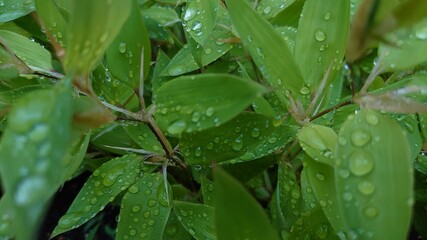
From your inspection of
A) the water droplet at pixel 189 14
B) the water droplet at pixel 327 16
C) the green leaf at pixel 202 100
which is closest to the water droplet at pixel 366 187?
the green leaf at pixel 202 100

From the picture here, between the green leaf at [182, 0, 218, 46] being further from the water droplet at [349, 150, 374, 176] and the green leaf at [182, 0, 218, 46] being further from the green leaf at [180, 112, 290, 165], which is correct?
→ the water droplet at [349, 150, 374, 176]

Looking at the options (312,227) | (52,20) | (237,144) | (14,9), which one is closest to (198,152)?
(237,144)

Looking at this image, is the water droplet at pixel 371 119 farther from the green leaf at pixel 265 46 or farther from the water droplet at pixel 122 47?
the water droplet at pixel 122 47

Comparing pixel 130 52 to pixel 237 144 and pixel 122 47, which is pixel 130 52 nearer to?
pixel 122 47

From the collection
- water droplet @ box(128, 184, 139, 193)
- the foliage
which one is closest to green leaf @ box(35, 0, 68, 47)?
the foliage

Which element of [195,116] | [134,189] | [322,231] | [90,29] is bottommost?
[322,231]

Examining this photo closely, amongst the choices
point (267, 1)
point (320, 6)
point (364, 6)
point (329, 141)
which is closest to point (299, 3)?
point (267, 1)
